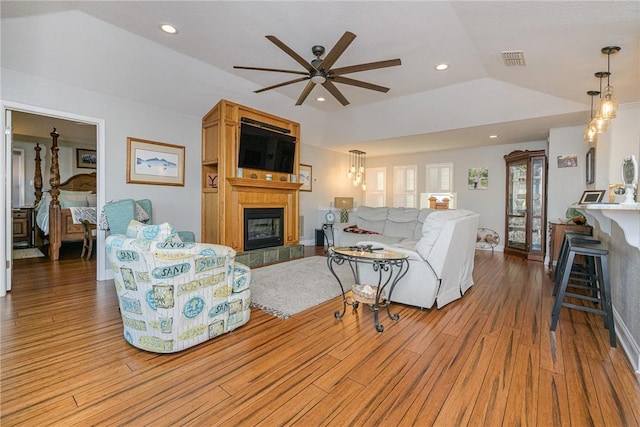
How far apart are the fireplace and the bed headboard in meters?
5.40

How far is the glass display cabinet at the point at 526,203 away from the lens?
5.73 m

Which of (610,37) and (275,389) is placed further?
(610,37)

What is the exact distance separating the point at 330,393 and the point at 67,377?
164 centimetres

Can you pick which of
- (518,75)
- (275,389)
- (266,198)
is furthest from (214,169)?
(518,75)

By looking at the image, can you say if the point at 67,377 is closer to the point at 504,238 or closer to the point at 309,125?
the point at 309,125

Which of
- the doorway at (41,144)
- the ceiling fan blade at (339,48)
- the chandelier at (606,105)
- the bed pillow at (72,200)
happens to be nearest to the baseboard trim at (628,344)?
the chandelier at (606,105)

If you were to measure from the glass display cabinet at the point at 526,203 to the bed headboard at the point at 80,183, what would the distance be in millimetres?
10085

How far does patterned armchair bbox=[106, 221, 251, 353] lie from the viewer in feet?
6.61

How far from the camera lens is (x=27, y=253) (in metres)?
5.65

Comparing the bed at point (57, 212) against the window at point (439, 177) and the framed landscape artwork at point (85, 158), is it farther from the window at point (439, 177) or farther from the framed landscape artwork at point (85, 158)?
the window at point (439, 177)

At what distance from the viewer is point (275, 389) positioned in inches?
68.3

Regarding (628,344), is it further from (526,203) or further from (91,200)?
(91,200)

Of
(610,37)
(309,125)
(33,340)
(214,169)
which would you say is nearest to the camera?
(33,340)

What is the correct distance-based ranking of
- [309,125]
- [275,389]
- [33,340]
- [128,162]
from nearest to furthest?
1. [275,389]
2. [33,340]
3. [128,162]
4. [309,125]
